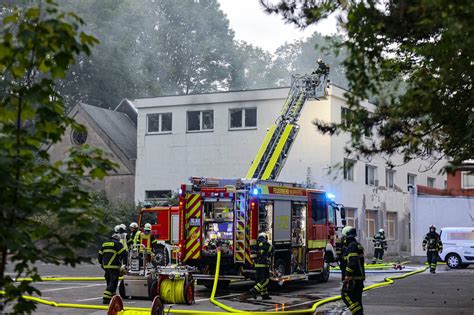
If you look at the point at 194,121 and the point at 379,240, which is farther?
the point at 194,121

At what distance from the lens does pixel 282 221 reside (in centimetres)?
1939

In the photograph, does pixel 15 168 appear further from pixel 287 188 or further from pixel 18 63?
pixel 287 188

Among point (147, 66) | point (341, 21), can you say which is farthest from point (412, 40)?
point (147, 66)

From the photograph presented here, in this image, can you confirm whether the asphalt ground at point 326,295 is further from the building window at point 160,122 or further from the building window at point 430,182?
the building window at point 430,182

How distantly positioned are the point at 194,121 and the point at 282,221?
19.8 meters

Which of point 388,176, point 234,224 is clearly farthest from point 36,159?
point 388,176

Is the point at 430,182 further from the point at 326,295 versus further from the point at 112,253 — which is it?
the point at 112,253

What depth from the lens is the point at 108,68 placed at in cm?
5528

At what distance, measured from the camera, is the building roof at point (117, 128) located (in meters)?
40.5

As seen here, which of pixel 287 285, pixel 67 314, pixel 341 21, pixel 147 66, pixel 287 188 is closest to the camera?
pixel 341 21

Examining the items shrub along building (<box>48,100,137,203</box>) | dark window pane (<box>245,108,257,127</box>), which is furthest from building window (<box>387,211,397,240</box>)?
shrub along building (<box>48,100,137,203</box>)

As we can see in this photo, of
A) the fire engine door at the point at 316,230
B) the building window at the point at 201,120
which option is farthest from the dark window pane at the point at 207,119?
the fire engine door at the point at 316,230

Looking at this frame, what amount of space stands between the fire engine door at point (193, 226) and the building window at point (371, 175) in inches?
866

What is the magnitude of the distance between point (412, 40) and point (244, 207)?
26.8ft
